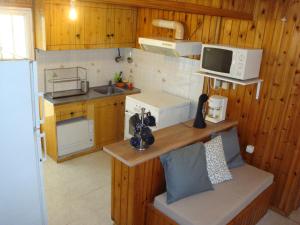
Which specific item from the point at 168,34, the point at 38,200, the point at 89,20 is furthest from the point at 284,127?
the point at 89,20

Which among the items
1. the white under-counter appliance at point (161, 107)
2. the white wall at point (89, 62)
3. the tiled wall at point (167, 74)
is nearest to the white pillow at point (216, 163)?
the white under-counter appliance at point (161, 107)

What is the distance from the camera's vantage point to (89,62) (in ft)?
14.7

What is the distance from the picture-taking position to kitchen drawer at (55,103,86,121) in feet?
12.5

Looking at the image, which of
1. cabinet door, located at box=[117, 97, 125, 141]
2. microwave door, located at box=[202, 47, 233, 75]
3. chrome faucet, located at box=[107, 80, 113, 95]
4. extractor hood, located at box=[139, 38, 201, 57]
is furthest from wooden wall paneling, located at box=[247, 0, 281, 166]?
chrome faucet, located at box=[107, 80, 113, 95]

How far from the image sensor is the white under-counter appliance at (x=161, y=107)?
142 inches

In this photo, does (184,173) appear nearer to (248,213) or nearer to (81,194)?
(248,213)

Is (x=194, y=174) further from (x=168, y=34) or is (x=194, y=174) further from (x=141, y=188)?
(x=168, y=34)

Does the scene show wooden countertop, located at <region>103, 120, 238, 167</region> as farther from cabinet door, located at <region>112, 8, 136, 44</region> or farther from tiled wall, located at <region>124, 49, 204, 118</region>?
cabinet door, located at <region>112, 8, 136, 44</region>

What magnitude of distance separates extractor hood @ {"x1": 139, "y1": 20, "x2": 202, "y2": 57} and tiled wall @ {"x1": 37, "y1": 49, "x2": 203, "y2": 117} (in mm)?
324

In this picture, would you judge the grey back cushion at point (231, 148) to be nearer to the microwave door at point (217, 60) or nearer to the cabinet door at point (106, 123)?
the microwave door at point (217, 60)

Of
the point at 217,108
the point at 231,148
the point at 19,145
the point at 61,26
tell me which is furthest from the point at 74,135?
the point at 231,148

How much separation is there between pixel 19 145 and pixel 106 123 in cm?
230

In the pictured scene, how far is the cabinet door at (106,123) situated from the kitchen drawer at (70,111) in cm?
25

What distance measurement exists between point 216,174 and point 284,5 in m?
1.88
